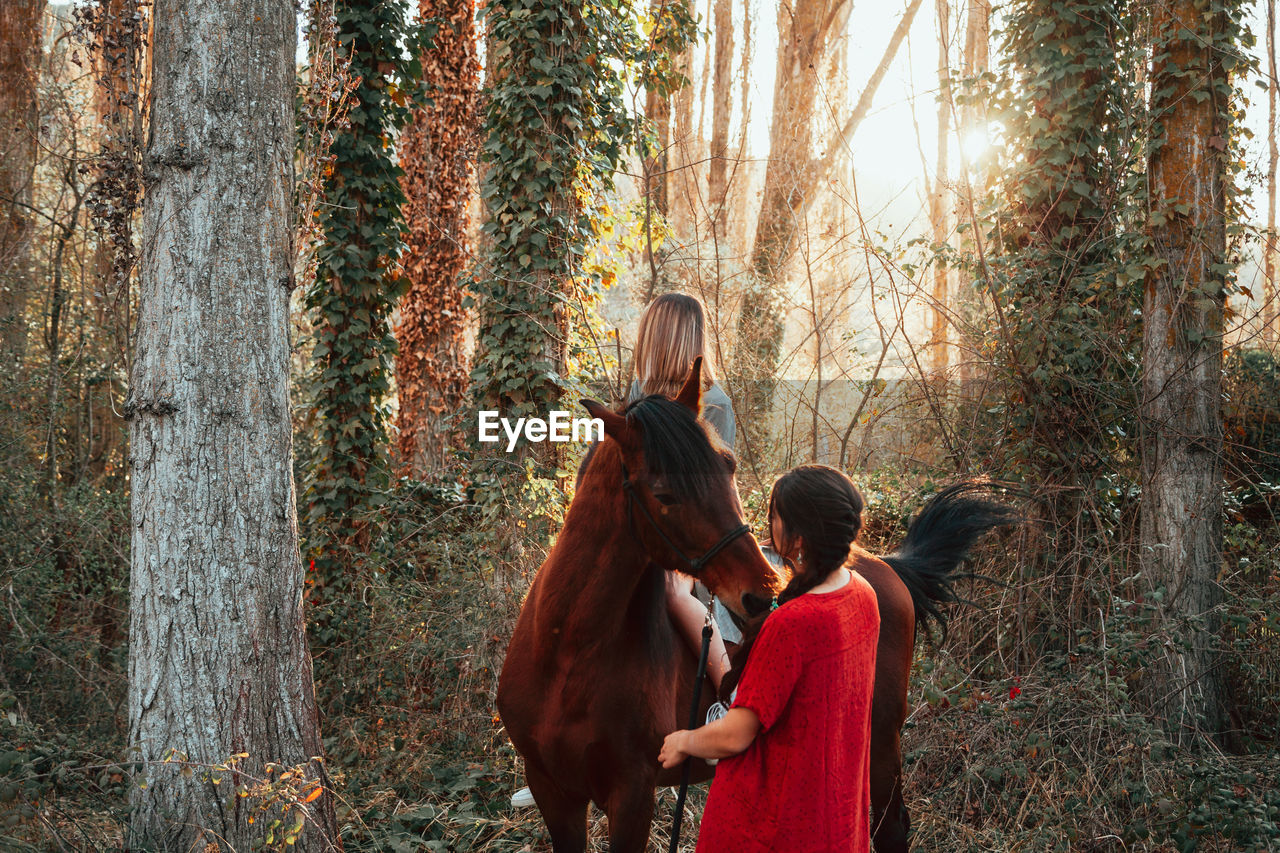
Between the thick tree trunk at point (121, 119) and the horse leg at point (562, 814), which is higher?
the thick tree trunk at point (121, 119)

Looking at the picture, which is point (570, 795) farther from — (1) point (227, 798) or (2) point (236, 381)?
(2) point (236, 381)

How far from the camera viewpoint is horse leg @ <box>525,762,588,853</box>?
10.3ft

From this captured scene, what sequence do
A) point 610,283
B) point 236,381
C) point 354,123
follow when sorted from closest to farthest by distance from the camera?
point 236,381 < point 354,123 < point 610,283

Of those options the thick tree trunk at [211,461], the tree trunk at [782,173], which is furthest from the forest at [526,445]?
the tree trunk at [782,173]

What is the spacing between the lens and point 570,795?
3135mm

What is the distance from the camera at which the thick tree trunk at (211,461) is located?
3.26 m

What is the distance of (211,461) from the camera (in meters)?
3.34

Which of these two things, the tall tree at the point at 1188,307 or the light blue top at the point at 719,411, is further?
the tall tree at the point at 1188,307

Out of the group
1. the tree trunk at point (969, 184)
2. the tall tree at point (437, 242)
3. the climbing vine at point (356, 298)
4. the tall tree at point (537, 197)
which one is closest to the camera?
the tree trunk at point (969, 184)

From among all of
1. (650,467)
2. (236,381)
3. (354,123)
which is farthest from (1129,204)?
(354,123)

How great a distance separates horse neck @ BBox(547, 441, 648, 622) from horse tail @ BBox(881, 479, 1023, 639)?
170cm

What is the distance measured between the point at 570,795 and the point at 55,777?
240 centimetres

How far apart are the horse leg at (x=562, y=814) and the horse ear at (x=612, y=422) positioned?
143cm

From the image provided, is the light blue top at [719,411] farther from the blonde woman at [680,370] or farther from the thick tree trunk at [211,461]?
the thick tree trunk at [211,461]
